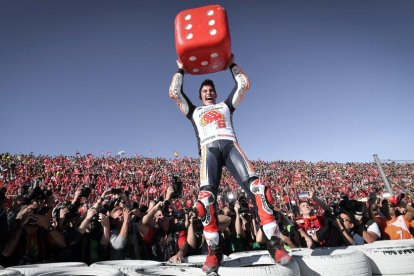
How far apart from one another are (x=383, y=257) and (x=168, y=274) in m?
2.06

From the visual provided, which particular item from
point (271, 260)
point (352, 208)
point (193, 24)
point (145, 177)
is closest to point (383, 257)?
point (271, 260)

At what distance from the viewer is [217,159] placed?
3471 millimetres

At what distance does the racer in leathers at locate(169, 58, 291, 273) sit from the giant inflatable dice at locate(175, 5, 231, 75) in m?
0.26

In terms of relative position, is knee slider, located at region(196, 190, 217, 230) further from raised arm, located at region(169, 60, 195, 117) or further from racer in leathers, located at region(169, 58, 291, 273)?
raised arm, located at region(169, 60, 195, 117)

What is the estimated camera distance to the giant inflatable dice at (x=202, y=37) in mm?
3723

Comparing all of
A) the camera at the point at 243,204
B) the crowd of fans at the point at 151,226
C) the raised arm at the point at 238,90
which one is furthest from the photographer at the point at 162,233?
the raised arm at the point at 238,90

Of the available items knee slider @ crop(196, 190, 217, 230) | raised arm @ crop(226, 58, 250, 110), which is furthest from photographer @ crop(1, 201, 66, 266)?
raised arm @ crop(226, 58, 250, 110)

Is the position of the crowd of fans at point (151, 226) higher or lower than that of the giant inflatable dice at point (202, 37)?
lower

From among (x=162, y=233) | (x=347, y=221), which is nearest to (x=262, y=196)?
(x=162, y=233)

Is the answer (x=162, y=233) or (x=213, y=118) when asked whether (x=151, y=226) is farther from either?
(x=213, y=118)

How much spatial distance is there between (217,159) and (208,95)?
1.03 m

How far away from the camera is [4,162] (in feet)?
73.3

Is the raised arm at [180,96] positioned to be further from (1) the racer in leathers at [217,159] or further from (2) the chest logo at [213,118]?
(2) the chest logo at [213,118]

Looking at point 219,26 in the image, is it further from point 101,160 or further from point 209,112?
point 101,160
